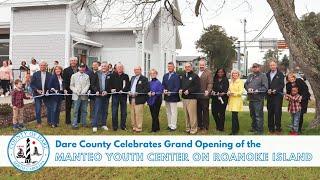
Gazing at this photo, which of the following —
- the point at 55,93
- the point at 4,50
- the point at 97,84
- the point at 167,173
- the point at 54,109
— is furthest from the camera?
the point at 4,50

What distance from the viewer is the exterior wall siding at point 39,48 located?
69.8 ft

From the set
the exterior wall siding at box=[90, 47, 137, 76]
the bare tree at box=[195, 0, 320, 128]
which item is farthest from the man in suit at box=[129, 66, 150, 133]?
the exterior wall siding at box=[90, 47, 137, 76]

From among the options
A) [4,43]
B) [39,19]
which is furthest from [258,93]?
[4,43]

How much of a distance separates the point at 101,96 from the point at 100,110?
0.41m

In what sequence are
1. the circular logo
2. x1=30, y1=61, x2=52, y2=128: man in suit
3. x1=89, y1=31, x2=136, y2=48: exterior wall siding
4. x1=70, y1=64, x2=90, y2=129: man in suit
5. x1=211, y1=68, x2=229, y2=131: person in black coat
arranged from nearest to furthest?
the circular logo
x1=211, y1=68, x2=229, y2=131: person in black coat
x1=70, y1=64, x2=90, y2=129: man in suit
x1=30, y1=61, x2=52, y2=128: man in suit
x1=89, y1=31, x2=136, y2=48: exterior wall siding

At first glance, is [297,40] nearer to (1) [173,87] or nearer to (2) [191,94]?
(2) [191,94]

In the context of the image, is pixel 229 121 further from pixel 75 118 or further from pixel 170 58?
pixel 170 58

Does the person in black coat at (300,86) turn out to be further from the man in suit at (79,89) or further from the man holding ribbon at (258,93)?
the man in suit at (79,89)

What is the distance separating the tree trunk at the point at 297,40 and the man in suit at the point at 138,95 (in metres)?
3.73

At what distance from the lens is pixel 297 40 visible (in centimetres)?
1088

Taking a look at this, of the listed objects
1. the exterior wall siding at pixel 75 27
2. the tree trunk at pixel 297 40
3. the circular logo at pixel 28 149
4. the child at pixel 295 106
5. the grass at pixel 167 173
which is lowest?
the grass at pixel 167 173

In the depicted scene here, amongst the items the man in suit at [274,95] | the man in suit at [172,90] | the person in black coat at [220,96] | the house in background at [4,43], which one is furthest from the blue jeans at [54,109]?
the house in background at [4,43]

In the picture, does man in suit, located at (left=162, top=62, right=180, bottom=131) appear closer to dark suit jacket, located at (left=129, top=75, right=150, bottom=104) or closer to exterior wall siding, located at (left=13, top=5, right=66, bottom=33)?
dark suit jacket, located at (left=129, top=75, right=150, bottom=104)

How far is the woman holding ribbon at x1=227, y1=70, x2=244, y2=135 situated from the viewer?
10.7 m
